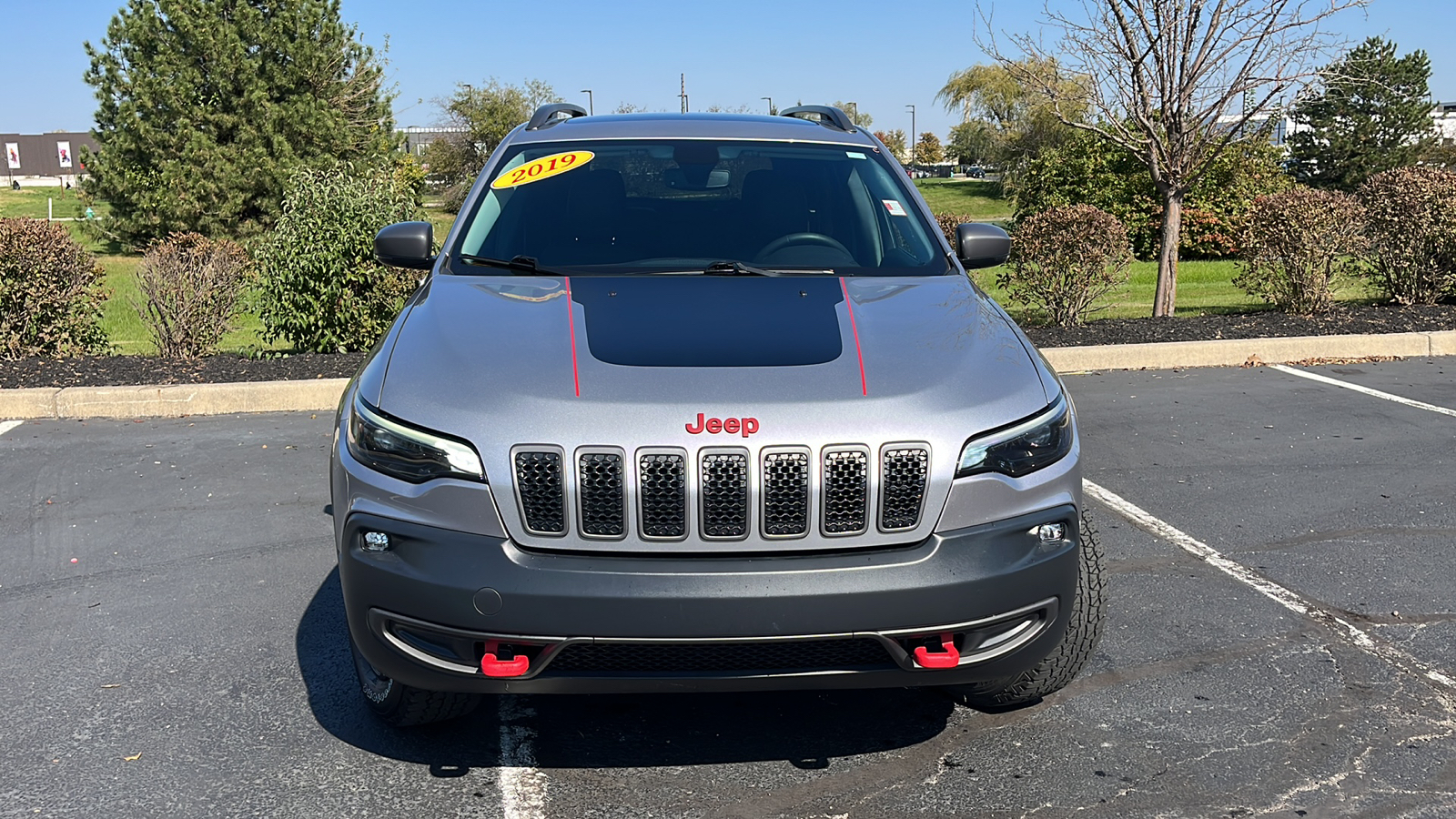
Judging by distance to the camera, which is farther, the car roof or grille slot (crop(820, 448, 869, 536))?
the car roof

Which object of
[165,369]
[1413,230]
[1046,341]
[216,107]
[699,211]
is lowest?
[165,369]

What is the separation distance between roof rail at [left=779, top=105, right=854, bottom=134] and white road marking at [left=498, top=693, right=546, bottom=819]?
268 centimetres

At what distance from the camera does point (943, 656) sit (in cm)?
291

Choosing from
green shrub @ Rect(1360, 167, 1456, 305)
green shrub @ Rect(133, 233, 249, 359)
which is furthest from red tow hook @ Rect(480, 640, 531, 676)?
green shrub @ Rect(1360, 167, 1456, 305)

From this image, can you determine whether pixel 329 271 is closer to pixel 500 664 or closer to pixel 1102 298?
pixel 500 664

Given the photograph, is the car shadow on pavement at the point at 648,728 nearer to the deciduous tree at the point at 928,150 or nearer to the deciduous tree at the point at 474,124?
the deciduous tree at the point at 474,124

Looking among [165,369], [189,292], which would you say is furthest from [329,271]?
[165,369]

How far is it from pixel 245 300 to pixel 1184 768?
9246 millimetres

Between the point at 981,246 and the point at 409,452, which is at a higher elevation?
the point at 981,246

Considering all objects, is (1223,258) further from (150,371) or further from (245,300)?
(150,371)

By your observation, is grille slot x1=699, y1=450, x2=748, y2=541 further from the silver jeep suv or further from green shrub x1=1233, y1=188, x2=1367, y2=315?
green shrub x1=1233, y1=188, x2=1367, y2=315

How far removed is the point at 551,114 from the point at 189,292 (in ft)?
17.0

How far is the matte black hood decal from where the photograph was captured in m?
3.09

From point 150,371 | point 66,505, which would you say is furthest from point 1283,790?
point 150,371
